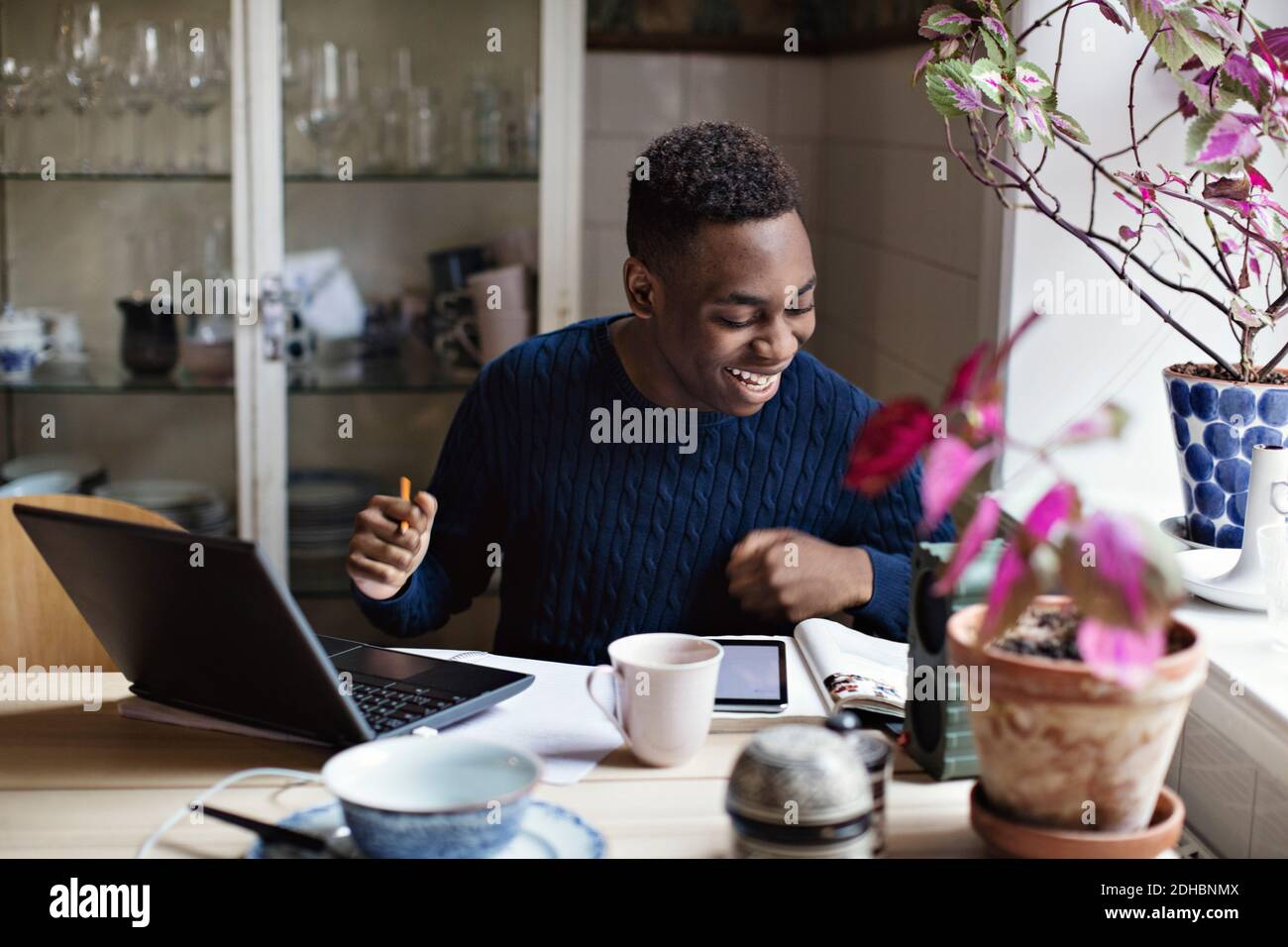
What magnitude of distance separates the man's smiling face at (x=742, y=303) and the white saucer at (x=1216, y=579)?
0.49 metres

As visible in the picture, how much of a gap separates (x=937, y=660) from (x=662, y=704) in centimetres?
23

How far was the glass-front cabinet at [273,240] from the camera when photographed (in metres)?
2.67

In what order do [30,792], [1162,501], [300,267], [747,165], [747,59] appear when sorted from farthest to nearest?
[747,59] → [300,267] → [1162,501] → [747,165] → [30,792]

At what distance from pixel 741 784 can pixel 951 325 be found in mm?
1509

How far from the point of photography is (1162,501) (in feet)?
6.48

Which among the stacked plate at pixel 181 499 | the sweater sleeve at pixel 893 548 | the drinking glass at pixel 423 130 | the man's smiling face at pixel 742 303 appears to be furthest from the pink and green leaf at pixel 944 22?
the stacked plate at pixel 181 499

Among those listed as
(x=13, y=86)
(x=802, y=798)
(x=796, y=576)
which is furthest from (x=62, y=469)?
(x=802, y=798)

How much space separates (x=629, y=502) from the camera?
1794 millimetres

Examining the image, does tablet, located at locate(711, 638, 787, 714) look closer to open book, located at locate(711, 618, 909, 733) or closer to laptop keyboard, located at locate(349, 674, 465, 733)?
open book, located at locate(711, 618, 909, 733)

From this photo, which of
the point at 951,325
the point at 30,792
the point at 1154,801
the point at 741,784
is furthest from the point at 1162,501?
the point at 30,792

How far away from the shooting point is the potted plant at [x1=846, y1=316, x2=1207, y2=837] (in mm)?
808

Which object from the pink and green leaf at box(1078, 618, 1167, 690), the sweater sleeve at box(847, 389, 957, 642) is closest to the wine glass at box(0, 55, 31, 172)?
the sweater sleeve at box(847, 389, 957, 642)

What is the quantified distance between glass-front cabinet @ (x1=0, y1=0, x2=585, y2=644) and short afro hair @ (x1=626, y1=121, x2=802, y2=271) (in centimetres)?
103

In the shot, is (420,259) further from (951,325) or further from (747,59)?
(951,325)
